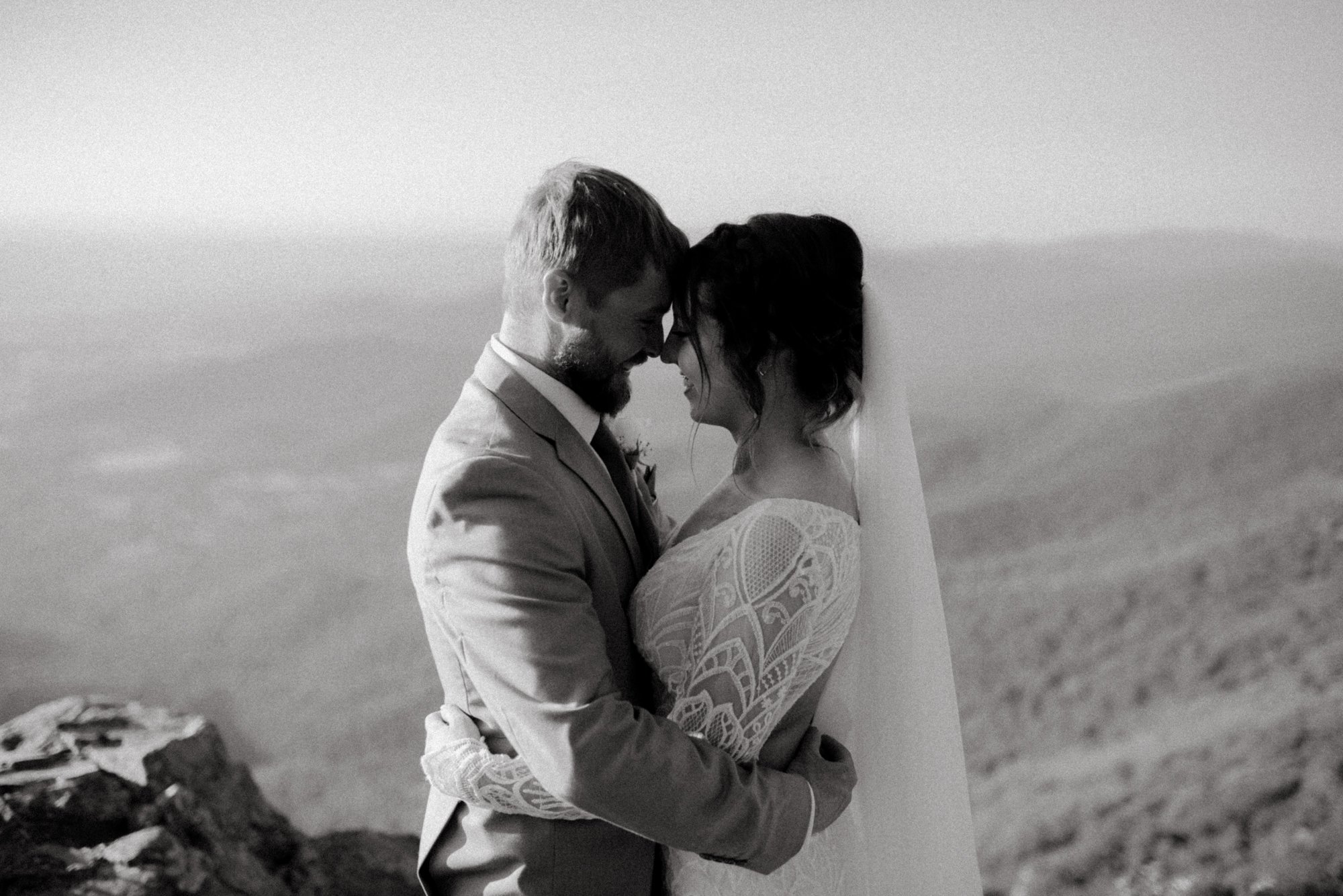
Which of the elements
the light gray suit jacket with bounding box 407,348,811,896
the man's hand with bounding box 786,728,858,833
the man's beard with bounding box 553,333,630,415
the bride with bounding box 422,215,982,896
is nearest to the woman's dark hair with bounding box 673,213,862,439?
the bride with bounding box 422,215,982,896

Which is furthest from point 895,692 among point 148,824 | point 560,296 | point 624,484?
point 148,824

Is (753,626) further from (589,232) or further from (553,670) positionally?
(589,232)

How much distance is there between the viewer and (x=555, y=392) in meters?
1.28

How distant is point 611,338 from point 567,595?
33cm

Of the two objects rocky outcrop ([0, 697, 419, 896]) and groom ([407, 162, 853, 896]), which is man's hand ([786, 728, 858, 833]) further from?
rocky outcrop ([0, 697, 419, 896])

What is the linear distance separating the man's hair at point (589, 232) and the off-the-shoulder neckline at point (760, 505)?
0.31m

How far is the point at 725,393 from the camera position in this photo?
4.37 feet

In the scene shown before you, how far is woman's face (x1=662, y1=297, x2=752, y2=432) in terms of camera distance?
129cm

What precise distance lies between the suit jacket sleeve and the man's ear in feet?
0.66

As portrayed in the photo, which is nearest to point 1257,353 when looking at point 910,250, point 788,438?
point 910,250

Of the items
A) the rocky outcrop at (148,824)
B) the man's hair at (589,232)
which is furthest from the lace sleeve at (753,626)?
the rocky outcrop at (148,824)

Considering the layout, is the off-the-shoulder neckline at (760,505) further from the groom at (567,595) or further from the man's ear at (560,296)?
the man's ear at (560,296)

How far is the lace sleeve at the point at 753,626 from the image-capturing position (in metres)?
1.23

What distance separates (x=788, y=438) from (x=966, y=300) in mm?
1991
